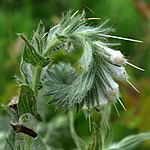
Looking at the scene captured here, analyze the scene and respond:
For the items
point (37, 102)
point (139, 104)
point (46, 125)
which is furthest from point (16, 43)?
point (37, 102)

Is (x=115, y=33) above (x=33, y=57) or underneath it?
above

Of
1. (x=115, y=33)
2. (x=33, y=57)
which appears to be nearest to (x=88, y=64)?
(x=33, y=57)

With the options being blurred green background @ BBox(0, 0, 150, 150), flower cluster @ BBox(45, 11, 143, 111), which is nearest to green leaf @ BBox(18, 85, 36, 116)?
flower cluster @ BBox(45, 11, 143, 111)

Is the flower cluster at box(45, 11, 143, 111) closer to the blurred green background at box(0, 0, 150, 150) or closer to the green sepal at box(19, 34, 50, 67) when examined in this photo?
the green sepal at box(19, 34, 50, 67)

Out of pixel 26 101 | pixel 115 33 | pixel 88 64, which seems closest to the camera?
pixel 88 64

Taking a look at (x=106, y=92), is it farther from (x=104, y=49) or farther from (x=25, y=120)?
(x=25, y=120)

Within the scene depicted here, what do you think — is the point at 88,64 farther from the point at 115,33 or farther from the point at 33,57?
the point at 115,33

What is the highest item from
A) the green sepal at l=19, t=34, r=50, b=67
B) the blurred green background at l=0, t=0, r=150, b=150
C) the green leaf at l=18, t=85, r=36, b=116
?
the blurred green background at l=0, t=0, r=150, b=150

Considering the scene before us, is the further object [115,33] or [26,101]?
[115,33]
